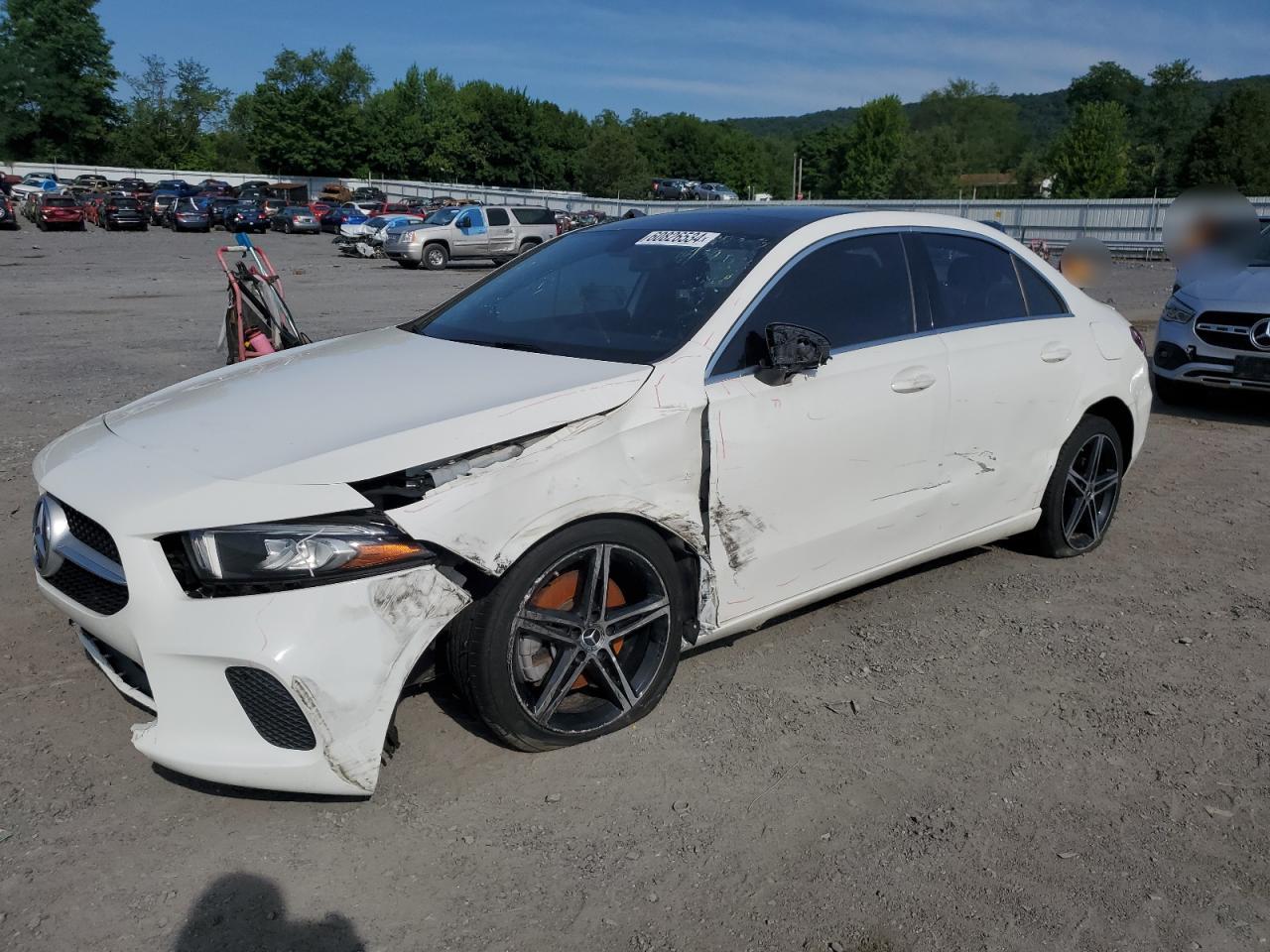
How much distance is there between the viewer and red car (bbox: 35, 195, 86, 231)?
140 ft

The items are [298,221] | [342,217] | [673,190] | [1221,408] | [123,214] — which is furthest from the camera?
[673,190]

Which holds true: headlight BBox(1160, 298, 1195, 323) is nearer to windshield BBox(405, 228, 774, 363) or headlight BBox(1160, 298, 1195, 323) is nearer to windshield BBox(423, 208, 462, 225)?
windshield BBox(405, 228, 774, 363)

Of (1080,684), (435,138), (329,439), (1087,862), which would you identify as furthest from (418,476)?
(435,138)

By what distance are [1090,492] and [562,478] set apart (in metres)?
3.17

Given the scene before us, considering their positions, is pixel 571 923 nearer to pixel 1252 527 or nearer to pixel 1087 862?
pixel 1087 862

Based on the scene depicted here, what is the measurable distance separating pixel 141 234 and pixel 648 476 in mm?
46230

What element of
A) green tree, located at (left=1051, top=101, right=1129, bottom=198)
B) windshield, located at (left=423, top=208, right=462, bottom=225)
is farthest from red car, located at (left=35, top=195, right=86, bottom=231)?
green tree, located at (left=1051, top=101, right=1129, bottom=198)

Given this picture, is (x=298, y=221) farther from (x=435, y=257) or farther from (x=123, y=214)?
(x=435, y=257)

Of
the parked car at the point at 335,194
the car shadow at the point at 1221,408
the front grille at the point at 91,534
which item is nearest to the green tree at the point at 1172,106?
the parked car at the point at 335,194

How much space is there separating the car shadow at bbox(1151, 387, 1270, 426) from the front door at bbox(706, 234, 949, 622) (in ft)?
18.3

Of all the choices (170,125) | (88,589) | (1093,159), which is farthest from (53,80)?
(88,589)

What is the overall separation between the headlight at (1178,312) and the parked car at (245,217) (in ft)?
143

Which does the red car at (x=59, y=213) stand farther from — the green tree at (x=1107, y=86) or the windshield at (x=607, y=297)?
the green tree at (x=1107, y=86)

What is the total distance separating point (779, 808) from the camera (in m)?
3.04
